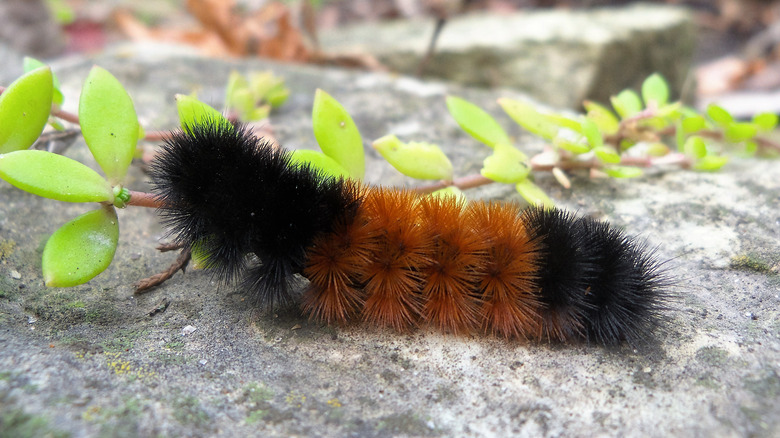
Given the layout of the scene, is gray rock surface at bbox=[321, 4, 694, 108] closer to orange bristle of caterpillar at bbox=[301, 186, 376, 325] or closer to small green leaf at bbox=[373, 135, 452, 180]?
small green leaf at bbox=[373, 135, 452, 180]

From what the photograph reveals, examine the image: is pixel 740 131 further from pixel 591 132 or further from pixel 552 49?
pixel 552 49

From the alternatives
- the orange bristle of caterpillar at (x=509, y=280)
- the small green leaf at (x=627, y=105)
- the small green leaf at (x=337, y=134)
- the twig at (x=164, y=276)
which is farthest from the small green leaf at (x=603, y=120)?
the twig at (x=164, y=276)

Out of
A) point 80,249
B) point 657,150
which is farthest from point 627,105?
point 80,249

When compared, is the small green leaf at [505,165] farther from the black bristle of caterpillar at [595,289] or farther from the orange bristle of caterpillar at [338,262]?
the orange bristle of caterpillar at [338,262]

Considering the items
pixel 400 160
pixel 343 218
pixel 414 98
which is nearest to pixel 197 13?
pixel 414 98

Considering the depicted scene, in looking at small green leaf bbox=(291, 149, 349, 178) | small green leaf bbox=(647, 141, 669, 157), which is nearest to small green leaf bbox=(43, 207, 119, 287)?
small green leaf bbox=(291, 149, 349, 178)
